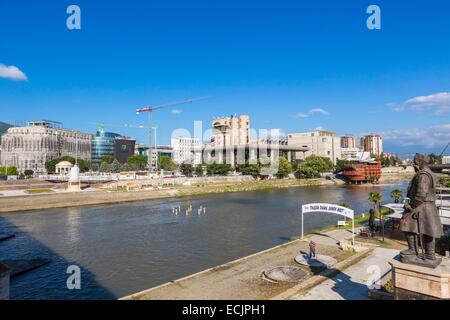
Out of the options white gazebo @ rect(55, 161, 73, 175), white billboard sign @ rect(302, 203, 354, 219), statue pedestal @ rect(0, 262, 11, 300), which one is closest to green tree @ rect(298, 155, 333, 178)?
white gazebo @ rect(55, 161, 73, 175)

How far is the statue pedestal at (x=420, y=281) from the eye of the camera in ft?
36.3

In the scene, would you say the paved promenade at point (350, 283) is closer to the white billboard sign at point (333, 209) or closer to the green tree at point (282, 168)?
the white billboard sign at point (333, 209)

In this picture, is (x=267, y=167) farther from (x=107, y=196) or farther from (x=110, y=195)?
(x=107, y=196)

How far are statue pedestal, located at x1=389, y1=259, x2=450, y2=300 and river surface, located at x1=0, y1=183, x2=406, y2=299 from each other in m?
16.8

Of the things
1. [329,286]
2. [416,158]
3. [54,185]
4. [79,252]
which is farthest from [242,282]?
[54,185]

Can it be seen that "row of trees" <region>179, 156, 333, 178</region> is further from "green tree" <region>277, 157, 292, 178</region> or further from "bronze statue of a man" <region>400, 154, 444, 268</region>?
"bronze statue of a man" <region>400, 154, 444, 268</region>

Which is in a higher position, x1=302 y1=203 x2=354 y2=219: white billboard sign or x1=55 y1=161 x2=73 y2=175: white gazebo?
x1=55 y1=161 x2=73 y2=175: white gazebo

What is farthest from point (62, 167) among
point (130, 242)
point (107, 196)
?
point (130, 242)

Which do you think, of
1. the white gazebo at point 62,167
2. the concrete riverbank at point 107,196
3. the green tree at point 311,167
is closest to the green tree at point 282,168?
the green tree at point 311,167

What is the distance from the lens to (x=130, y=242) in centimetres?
3703

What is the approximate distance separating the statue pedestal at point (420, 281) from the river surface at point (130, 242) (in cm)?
1684

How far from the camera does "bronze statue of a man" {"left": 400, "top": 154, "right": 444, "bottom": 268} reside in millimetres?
11680

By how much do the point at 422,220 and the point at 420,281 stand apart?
7.22ft
